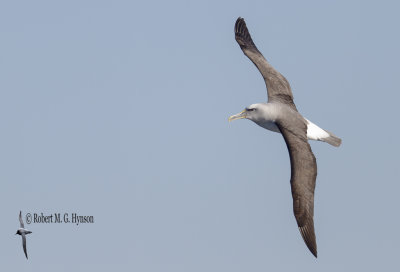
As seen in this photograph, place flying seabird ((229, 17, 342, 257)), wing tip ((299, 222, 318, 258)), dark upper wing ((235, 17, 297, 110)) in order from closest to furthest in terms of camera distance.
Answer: wing tip ((299, 222, 318, 258)) < flying seabird ((229, 17, 342, 257)) < dark upper wing ((235, 17, 297, 110))

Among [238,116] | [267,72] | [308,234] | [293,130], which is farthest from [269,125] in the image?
[308,234]

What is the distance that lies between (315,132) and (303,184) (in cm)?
311

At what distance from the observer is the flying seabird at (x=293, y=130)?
86.0 feet

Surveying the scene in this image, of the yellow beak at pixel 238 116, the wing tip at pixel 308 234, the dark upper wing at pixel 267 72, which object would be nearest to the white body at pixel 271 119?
the yellow beak at pixel 238 116

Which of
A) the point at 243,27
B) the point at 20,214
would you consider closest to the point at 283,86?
the point at 243,27

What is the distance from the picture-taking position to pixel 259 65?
3181 centimetres

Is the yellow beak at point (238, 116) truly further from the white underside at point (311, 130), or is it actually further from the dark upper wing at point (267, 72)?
the dark upper wing at point (267, 72)

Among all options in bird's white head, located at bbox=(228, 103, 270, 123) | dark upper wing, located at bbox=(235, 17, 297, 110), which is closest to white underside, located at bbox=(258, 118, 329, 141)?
bird's white head, located at bbox=(228, 103, 270, 123)

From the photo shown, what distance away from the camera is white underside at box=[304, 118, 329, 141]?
28828 mm

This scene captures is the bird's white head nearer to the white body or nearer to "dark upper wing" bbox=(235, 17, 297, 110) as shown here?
the white body

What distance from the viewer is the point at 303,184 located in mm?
26422

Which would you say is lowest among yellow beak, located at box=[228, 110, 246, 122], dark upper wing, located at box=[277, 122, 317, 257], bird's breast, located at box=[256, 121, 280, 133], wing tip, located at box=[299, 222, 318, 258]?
wing tip, located at box=[299, 222, 318, 258]

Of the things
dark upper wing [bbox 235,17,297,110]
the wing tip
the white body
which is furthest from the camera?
dark upper wing [bbox 235,17,297,110]

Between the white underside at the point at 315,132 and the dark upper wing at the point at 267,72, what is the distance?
1386 millimetres
